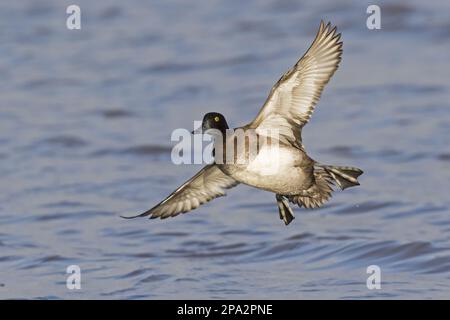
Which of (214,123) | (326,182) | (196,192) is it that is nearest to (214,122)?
(214,123)

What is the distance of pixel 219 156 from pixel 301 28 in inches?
404

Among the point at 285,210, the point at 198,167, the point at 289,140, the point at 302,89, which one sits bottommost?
the point at 285,210

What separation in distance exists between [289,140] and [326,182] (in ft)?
1.29

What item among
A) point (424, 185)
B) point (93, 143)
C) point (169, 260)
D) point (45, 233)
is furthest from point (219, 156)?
point (93, 143)

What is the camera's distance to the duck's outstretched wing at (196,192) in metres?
7.62

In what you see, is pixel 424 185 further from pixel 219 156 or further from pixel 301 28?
pixel 301 28

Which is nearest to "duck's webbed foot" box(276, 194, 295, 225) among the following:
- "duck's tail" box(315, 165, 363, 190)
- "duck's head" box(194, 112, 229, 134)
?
"duck's tail" box(315, 165, 363, 190)

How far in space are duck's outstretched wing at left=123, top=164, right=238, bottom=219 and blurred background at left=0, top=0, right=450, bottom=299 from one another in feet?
3.63

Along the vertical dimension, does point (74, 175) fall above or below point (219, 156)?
above

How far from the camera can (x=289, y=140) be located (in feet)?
23.1

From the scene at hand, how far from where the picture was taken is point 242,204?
36.5ft

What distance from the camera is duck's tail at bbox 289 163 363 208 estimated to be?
7.14m

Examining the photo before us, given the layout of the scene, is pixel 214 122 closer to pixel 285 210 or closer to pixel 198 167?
pixel 285 210

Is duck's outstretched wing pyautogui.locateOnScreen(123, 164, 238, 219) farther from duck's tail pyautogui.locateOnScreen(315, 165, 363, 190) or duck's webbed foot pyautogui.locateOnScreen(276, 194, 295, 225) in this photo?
duck's tail pyautogui.locateOnScreen(315, 165, 363, 190)
